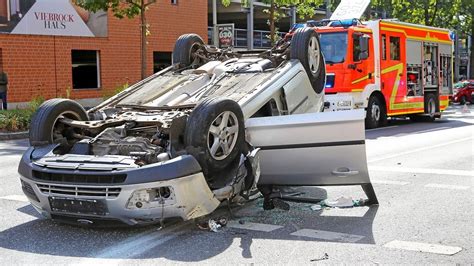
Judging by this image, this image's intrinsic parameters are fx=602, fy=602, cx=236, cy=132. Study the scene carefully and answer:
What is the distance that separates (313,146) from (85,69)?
20128mm

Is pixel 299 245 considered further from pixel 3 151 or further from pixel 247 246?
pixel 3 151

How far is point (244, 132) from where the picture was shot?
6.09 metres

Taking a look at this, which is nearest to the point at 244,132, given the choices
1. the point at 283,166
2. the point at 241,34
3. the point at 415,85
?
the point at 283,166

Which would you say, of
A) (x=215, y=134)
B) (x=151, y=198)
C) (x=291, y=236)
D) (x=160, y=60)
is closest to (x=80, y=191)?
(x=151, y=198)

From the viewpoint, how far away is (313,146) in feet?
20.4

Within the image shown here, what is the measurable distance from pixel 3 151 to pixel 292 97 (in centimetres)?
786

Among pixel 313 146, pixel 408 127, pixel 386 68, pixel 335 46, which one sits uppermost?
pixel 335 46

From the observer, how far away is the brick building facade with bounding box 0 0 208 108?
2202 cm

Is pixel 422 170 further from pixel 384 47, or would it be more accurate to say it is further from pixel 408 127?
pixel 408 127

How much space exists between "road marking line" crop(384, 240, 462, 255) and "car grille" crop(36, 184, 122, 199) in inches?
96.6

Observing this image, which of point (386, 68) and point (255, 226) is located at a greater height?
point (386, 68)

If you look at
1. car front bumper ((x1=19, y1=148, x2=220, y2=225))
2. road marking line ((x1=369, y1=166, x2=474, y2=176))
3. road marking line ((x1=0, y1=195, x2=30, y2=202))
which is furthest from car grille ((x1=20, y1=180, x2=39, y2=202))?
road marking line ((x1=369, y1=166, x2=474, y2=176))

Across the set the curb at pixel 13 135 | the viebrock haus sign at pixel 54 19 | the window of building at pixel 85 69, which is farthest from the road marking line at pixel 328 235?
the window of building at pixel 85 69

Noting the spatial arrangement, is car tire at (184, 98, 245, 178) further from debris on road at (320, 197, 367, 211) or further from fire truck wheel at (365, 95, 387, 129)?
fire truck wheel at (365, 95, 387, 129)
